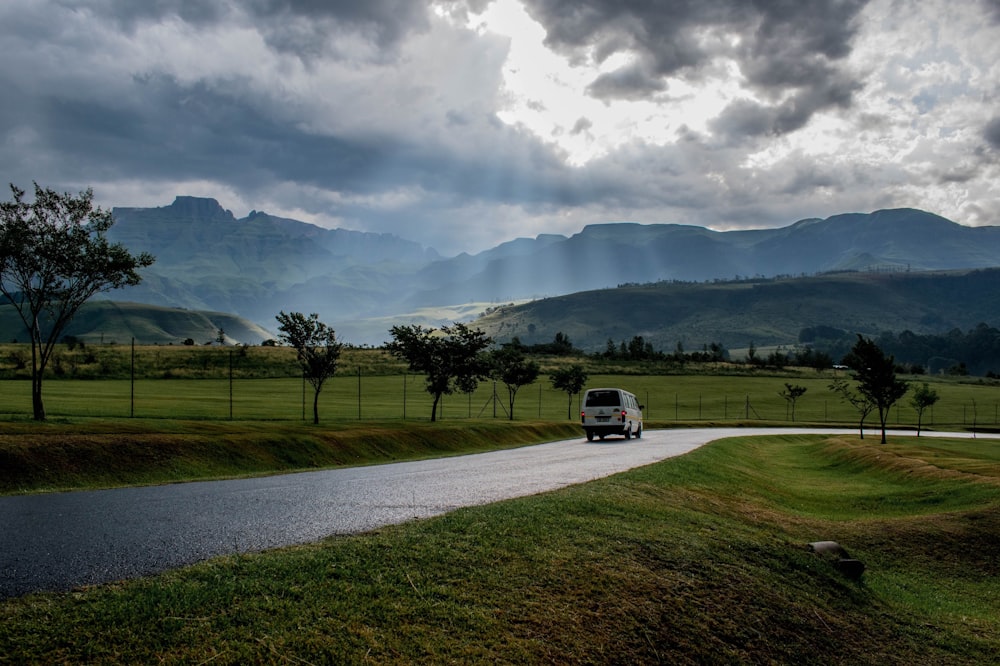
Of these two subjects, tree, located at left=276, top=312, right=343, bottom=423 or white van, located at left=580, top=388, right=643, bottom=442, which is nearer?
tree, located at left=276, top=312, right=343, bottom=423

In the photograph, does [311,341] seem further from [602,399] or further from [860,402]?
[860,402]

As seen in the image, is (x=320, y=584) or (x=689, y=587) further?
(x=689, y=587)

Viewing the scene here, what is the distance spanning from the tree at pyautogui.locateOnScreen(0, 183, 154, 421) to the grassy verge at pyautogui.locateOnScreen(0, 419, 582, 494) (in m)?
6.77

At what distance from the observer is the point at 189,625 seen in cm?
608

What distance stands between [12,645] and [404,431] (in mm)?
28085

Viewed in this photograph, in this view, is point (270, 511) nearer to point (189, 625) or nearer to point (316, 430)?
point (189, 625)

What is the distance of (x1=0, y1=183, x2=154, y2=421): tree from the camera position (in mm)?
28219

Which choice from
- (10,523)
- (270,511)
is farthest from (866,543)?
(10,523)

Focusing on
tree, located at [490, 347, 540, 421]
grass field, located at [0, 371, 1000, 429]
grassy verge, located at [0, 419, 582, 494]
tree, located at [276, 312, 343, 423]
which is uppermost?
tree, located at [276, 312, 343, 423]

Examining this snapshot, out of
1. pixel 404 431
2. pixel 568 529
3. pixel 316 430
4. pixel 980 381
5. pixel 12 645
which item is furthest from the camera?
pixel 980 381

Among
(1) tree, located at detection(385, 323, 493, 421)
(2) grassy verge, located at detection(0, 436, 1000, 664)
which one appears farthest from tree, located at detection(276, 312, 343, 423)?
(2) grassy verge, located at detection(0, 436, 1000, 664)

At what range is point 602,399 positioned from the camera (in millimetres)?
39469

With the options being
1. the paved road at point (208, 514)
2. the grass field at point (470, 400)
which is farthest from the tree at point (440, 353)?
Answer: the paved road at point (208, 514)

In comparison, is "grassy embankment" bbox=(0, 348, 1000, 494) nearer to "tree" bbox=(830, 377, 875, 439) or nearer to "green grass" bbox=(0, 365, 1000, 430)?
"green grass" bbox=(0, 365, 1000, 430)
